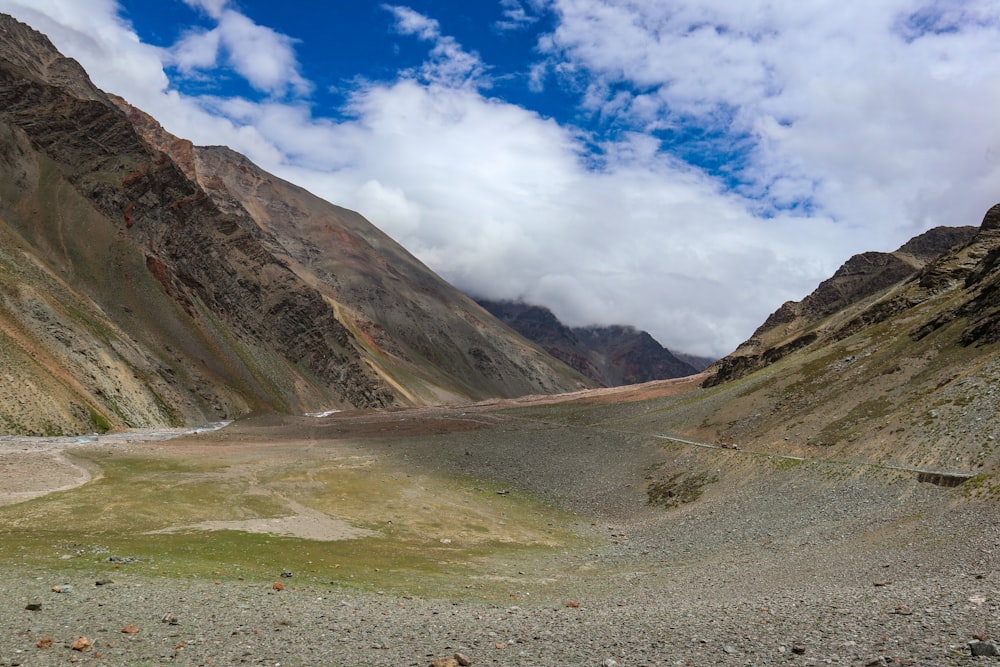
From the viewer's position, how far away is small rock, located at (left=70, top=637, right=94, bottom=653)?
43.3 ft

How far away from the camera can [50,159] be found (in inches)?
5226

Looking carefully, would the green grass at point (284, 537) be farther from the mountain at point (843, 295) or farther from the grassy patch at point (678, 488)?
the mountain at point (843, 295)

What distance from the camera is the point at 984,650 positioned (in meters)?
11.8

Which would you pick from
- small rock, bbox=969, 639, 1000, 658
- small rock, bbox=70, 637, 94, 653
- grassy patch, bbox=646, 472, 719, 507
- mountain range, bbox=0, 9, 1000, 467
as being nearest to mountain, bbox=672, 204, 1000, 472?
mountain range, bbox=0, 9, 1000, 467

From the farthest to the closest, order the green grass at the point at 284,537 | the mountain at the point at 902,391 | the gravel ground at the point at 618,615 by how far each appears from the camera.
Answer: the mountain at the point at 902,391, the green grass at the point at 284,537, the gravel ground at the point at 618,615

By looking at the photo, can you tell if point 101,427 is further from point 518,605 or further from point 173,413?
point 518,605

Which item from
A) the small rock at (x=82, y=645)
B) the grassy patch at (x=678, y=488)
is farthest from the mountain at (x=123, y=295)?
the small rock at (x=82, y=645)

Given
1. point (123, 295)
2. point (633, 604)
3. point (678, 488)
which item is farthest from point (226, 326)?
point (633, 604)

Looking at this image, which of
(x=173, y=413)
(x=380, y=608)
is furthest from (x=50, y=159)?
(x=380, y=608)

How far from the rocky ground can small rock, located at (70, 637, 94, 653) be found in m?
0.04

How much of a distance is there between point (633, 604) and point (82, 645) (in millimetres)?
15501

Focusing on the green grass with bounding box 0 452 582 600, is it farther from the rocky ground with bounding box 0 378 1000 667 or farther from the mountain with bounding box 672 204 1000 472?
the mountain with bounding box 672 204 1000 472

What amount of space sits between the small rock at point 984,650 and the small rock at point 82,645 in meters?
17.6

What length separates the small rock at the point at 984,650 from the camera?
11.8 m
